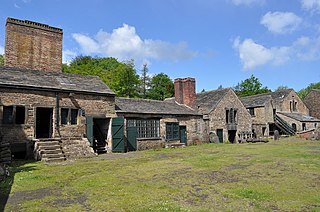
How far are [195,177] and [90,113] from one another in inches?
481

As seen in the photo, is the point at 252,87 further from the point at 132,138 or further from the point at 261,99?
the point at 132,138

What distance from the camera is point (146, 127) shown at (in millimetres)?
23000

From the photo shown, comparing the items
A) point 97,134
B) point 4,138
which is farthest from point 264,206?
point 97,134

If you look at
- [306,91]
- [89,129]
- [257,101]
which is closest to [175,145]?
[89,129]

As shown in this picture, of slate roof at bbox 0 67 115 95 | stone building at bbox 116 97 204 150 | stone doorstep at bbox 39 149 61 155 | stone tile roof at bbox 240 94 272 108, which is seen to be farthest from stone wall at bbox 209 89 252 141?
stone doorstep at bbox 39 149 61 155

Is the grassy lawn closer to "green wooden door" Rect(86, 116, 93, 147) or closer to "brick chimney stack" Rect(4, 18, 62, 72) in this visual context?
"green wooden door" Rect(86, 116, 93, 147)

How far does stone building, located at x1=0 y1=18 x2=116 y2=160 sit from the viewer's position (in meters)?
16.0

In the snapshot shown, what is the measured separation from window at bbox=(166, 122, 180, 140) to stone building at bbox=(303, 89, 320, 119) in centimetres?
3622

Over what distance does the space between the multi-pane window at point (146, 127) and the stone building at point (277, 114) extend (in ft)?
59.2

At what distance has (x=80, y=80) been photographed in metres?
21.1

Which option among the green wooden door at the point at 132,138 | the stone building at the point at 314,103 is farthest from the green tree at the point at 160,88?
the green wooden door at the point at 132,138

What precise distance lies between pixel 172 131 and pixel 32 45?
15.7 meters

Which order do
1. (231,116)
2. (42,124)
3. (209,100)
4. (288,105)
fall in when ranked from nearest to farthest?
(42,124)
(209,100)
(231,116)
(288,105)

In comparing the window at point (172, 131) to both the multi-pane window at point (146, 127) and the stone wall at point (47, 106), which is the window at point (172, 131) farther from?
the stone wall at point (47, 106)
